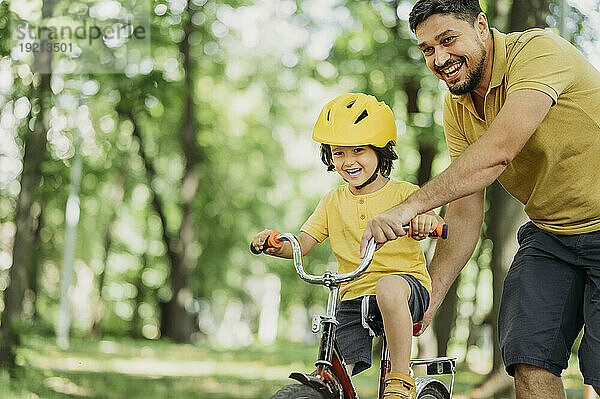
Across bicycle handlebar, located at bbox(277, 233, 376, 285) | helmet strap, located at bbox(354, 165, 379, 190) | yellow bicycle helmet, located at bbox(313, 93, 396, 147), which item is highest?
yellow bicycle helmet, located at bbox(313, 93, 396, 147)

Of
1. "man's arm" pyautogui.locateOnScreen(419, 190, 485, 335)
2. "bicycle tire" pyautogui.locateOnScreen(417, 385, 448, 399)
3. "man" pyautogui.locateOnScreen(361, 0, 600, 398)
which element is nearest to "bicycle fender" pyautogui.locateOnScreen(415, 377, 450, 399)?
"bicycle tire" pyautogui.locateOnScreen(417, 385, 448, 399)

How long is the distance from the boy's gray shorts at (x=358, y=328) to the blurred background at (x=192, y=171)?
5.05 meters

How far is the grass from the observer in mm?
8883

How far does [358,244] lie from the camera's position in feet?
11.5

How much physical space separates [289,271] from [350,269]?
28.8 metres

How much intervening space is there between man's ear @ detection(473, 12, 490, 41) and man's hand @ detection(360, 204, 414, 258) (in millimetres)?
879

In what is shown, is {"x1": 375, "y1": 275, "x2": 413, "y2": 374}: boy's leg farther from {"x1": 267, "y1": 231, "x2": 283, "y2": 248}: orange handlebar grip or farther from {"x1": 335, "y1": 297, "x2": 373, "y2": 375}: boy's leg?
{"x1": 267, "y1": 231, "x2": 283, "y2": 248}: orange handlebar grip

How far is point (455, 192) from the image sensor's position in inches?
123

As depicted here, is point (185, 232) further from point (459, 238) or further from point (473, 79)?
point (473, 79)

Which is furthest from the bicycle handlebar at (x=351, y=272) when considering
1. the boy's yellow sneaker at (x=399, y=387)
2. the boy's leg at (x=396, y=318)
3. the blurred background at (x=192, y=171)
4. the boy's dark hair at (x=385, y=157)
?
the blurred background at (x=192, y=171)

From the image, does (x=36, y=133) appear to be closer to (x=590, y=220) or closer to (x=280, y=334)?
(x=590, y=220)

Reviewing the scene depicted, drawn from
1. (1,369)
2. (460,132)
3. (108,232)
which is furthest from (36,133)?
(108,232)

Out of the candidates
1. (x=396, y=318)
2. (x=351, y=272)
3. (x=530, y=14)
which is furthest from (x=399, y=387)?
(x=530, y=14)

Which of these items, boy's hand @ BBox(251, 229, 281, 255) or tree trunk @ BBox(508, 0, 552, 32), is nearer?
boy's hand @ BBox(251, 229, 281, 255)
